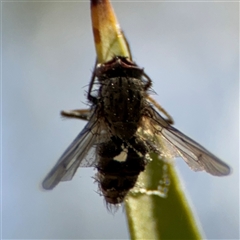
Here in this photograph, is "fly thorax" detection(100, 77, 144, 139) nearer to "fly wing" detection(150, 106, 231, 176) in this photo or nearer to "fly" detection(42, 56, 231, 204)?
"fly" detection(42, 56, 231, 204)

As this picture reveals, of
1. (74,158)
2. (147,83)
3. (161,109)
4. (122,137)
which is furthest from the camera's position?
(161,109)

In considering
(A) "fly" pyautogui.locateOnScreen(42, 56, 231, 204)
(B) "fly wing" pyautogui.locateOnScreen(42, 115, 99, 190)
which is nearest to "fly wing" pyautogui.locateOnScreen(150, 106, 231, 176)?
(A) "fly" pyautogui.locateOnScreen(42, 56, 231, 204)

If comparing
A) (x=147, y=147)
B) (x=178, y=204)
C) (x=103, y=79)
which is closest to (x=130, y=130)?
(x=147, y=147)

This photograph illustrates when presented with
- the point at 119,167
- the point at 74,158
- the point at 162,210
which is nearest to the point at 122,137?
the point at 119,167

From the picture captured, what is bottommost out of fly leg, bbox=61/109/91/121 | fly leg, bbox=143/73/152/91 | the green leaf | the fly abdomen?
the green leaf

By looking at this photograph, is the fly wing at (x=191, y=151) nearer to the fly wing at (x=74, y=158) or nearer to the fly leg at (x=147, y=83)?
the fly leg at (x=147, y=83)

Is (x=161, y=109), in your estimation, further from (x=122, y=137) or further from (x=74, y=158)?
(x=74, y=158)

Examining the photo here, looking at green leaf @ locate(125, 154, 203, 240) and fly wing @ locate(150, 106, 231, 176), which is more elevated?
fly wing @ locate(150, 106, 231, 176)

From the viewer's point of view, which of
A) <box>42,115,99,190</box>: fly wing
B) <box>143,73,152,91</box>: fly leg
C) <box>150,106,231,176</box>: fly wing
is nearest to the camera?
<box>42,115,99,190</box>: fly wing
